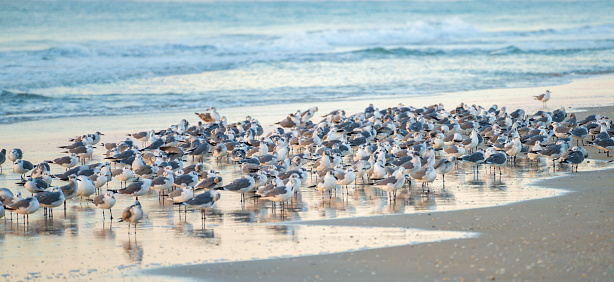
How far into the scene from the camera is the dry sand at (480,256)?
27.2 feet

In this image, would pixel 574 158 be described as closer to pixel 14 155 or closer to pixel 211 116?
pixel 211 116

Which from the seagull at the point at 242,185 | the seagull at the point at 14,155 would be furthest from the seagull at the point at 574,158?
the seagull at the point at 14,155

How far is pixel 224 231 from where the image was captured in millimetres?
10680

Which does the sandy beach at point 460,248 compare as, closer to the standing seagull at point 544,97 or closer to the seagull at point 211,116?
the seagull at point 211,116

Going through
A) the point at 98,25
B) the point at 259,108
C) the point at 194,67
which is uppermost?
the point at 98,25

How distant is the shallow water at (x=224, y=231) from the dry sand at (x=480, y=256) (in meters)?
0.35

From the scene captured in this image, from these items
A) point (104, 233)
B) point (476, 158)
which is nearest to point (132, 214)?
point (104, 233)

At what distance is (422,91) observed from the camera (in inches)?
1225

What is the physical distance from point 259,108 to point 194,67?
17.3 m

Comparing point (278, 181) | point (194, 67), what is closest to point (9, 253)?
point (278, 181)

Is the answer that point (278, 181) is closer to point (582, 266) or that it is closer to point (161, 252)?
point (161, 252)

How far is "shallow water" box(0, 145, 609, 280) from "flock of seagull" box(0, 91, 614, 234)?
10.8 inches

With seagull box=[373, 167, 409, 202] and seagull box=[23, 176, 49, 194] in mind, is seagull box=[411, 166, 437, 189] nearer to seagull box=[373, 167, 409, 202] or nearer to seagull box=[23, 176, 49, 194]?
seagull box=[373, 167, 409, 202]

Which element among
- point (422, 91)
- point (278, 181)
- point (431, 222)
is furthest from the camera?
point (422, 91)
